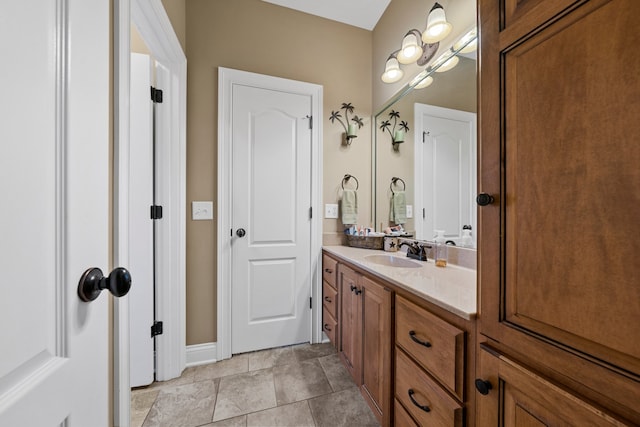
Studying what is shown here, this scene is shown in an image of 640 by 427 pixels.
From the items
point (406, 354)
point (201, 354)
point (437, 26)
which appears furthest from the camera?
point (201, 354)

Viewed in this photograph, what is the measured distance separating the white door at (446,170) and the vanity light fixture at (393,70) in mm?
312

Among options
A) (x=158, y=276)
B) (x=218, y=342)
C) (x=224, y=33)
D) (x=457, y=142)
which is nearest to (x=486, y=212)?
(x=457, y=142)

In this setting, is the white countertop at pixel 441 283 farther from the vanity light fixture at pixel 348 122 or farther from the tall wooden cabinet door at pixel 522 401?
the vanity light fixture at pixel 348 122

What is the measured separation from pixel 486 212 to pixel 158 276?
179 centimetres

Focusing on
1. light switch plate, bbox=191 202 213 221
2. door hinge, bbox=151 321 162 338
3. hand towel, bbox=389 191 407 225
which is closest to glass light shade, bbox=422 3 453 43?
hand towel, bbox=389 191 407 225

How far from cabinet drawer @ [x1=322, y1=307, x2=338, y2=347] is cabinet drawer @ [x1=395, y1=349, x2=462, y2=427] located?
76 cm

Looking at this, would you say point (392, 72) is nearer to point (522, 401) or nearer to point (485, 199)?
point (485, 199)

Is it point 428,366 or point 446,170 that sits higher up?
point 446,170

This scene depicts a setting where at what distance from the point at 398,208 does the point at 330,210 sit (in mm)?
569

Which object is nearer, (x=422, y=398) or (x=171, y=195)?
(x=422, y=398)

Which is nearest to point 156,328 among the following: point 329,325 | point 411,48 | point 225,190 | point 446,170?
point 225,190

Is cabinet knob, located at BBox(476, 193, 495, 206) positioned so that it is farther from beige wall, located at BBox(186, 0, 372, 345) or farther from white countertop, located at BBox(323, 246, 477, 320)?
beige wall, located at BBox(186, 0, 372, 345)

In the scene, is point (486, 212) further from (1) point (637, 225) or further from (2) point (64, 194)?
(2) point (64, 194)

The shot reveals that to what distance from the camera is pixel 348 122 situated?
220cm
